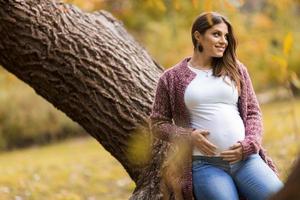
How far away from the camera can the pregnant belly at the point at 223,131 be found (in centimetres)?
373

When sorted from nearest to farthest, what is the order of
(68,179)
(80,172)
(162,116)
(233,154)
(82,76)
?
(233,154)
(162,116)
(82,76)
(68,179)
(80,172)

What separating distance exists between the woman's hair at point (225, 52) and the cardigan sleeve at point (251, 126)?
11 cm

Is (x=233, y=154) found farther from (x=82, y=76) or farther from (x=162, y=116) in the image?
(x=82, y=76)

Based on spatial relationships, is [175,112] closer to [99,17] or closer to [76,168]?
[99,17]

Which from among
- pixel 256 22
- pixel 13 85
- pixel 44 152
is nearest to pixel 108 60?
pixel 44 152

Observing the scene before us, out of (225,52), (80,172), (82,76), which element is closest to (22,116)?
(80,172)

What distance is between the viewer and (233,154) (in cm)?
370

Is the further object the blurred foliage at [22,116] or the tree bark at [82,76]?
the blurred foliage at [22,116]

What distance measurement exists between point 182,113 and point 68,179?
5.59 meters

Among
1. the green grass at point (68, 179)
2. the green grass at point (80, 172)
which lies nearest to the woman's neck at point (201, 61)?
the green grass at point (80, 172)

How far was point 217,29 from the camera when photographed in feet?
12.6

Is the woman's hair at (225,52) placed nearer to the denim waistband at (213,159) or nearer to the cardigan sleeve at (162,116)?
the cardigan sleeve at (162,116)

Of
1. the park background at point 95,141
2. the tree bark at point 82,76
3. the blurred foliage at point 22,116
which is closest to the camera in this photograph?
the tree bark at point 82,76

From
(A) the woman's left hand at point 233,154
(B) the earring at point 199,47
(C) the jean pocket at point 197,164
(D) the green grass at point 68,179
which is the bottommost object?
(D) the green grass at point 68,179
